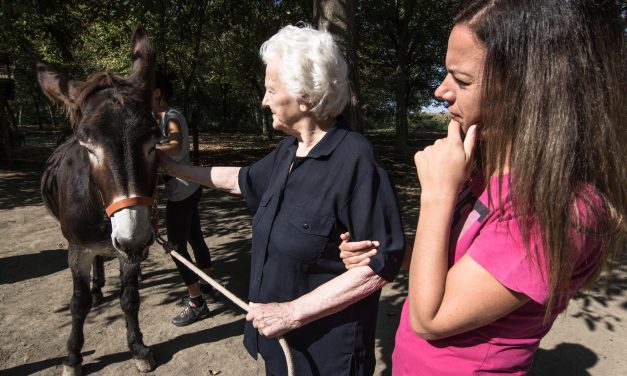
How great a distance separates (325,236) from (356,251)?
142 millimetres

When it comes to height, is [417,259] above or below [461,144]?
below

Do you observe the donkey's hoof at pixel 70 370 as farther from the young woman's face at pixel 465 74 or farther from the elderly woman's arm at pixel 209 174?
the young woman's face at pixel 465 74

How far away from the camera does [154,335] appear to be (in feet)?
12.2

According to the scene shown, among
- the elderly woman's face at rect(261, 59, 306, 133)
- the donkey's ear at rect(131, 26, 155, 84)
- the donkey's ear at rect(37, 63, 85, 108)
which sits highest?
the donkey's ear at rect(131, 26, 155, 84)

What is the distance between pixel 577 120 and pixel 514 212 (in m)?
0.27

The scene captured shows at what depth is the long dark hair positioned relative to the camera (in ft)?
2.97

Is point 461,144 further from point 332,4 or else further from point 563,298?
point 332,4

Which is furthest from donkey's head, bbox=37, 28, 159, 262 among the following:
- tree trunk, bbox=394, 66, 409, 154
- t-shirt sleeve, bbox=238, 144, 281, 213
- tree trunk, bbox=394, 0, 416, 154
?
tree trunk, bbox=394, 66, 409, 154

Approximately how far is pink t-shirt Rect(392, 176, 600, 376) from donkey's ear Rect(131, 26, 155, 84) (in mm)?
2254

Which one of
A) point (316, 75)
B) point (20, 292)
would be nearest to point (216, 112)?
point (20, 292)

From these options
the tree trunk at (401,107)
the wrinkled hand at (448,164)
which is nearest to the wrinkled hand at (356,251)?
the wrinkled hand at (448,164)

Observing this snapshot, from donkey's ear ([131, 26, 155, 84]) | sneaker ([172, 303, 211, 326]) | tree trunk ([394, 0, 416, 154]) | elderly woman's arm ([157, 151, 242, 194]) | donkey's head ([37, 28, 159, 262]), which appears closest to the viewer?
donkey's head ([37, 28, 159, 262])

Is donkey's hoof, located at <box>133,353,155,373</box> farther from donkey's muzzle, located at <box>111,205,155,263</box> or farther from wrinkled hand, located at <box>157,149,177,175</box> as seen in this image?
wrinkled hand, located at <box>157,149,177,175</box>

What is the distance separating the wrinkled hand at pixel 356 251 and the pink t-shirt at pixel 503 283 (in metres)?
0.30
